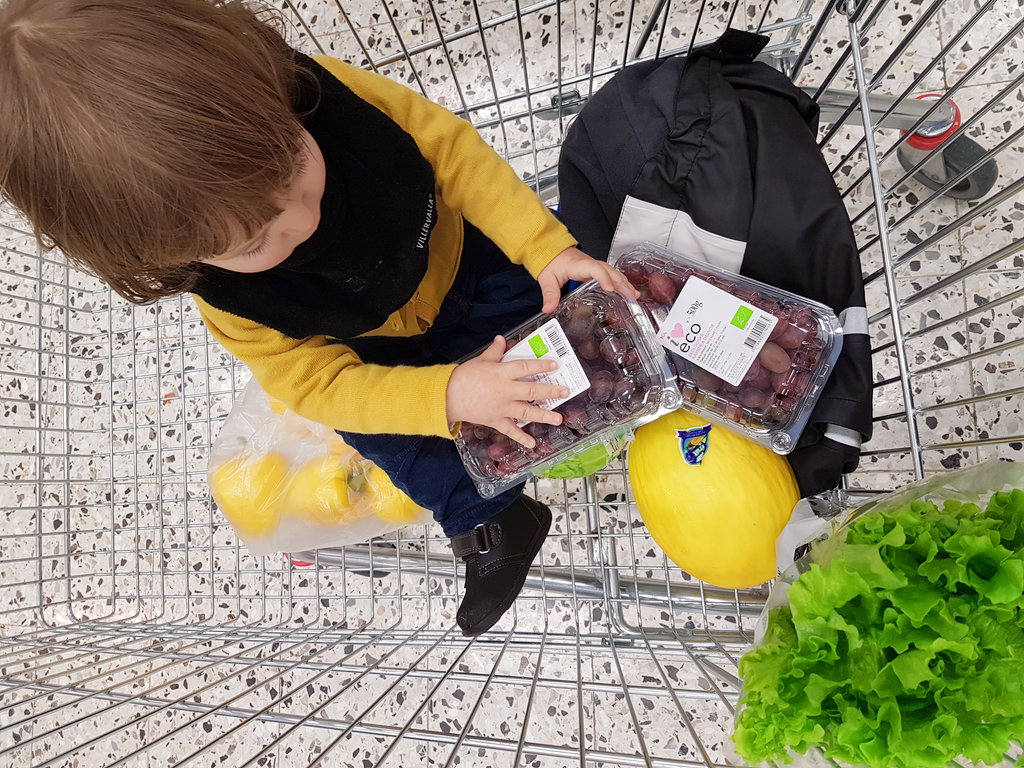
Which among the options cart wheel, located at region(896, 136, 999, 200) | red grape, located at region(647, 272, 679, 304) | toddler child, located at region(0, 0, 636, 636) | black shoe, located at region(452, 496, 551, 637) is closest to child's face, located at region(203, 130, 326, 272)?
toddler child, located at region(0, 0, 636, 636)

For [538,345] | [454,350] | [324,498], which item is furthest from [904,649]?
[324,498]

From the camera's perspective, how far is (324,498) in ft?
3.38

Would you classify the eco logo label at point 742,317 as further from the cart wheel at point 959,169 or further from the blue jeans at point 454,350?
the cart wheel at point 959,169

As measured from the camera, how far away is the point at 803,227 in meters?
0.74

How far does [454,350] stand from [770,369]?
455 millimetres

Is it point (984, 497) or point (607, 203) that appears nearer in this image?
point (984, 497)

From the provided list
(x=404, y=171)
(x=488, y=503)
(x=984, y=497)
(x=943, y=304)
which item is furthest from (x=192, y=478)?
(x=943, y=304)

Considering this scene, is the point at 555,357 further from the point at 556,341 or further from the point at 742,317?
the point at 742,317

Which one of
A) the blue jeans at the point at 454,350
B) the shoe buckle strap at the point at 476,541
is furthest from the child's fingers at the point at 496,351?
the shoe buckle strap at the point at 476,541

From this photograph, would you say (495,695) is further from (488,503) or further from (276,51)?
(276,51)

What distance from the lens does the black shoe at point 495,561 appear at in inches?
36.3

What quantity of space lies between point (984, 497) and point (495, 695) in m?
0.87

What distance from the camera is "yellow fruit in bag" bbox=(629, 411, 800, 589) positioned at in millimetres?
755

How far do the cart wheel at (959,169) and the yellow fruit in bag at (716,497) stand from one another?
568 millimetres
